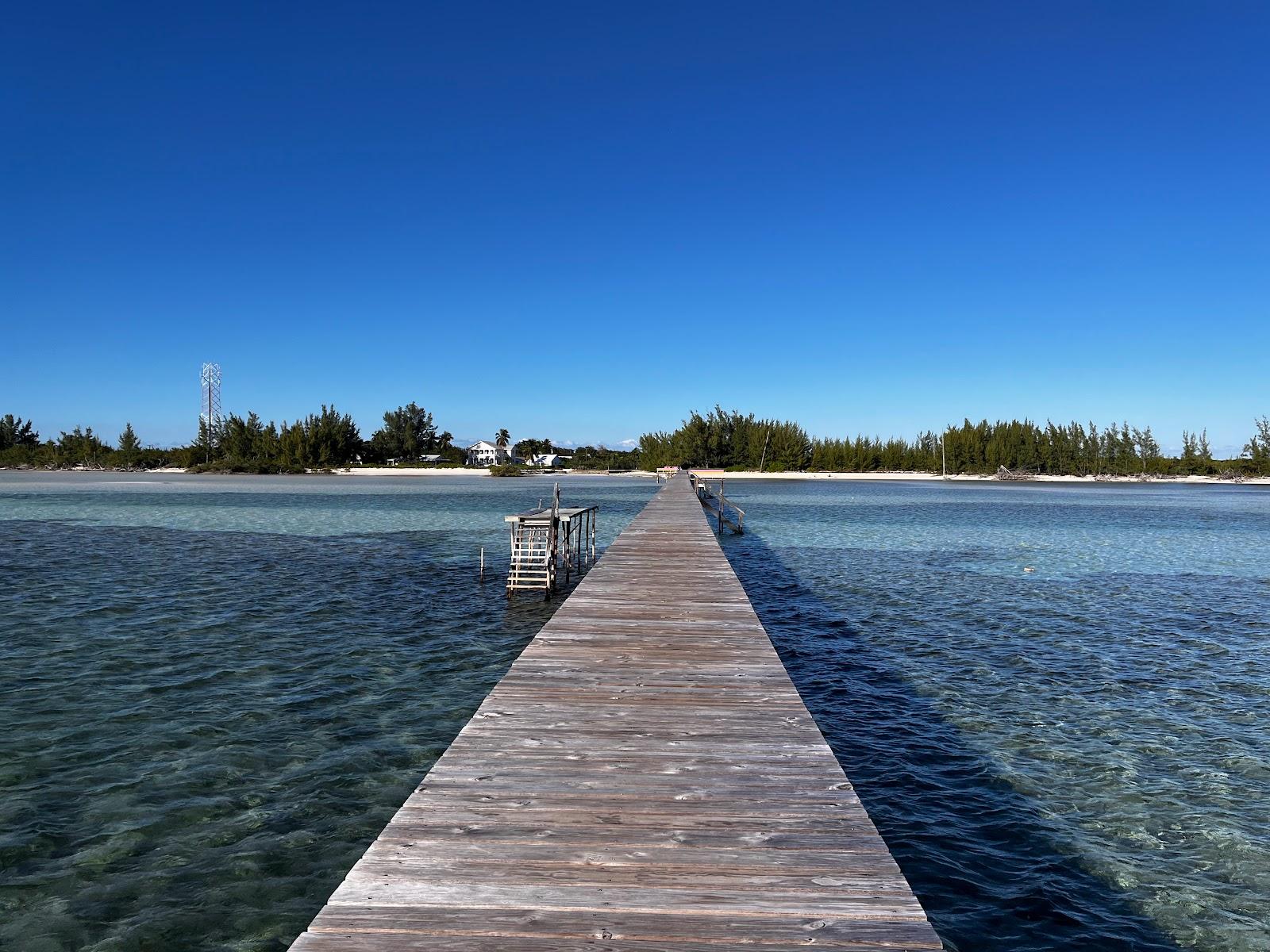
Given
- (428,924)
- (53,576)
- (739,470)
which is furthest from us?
(739,470)

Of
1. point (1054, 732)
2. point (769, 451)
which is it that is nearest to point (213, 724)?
point (1054, 732)

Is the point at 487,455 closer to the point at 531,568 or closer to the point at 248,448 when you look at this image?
the point at 248,448

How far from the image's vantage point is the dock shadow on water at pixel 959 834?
5.43m

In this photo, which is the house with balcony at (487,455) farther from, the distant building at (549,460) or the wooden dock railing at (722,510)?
the wooden dock railing at (722,510)

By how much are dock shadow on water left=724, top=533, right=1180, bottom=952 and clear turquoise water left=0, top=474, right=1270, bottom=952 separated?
3cm

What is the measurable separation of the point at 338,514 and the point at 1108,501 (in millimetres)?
59943

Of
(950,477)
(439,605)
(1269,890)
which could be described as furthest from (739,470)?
(1269,890)

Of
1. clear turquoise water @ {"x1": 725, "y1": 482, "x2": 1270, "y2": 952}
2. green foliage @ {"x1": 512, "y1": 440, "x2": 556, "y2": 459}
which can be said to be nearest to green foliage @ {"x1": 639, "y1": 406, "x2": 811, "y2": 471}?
green foliage @ {"x1": 512, "y1": 440, "x2": 556, "y2": 459}

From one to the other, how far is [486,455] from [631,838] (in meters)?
150

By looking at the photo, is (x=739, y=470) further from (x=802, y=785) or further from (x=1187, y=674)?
(x=802, y=785)

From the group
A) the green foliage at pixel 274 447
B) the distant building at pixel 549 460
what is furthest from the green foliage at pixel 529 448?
the green foliage at pixel 274 447

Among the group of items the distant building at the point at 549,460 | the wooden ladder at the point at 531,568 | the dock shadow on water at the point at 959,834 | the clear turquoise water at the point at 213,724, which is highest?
the distant building at the point at 549,460

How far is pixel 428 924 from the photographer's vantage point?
2.91 meters

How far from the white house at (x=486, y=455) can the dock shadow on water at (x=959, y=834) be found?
462ft
